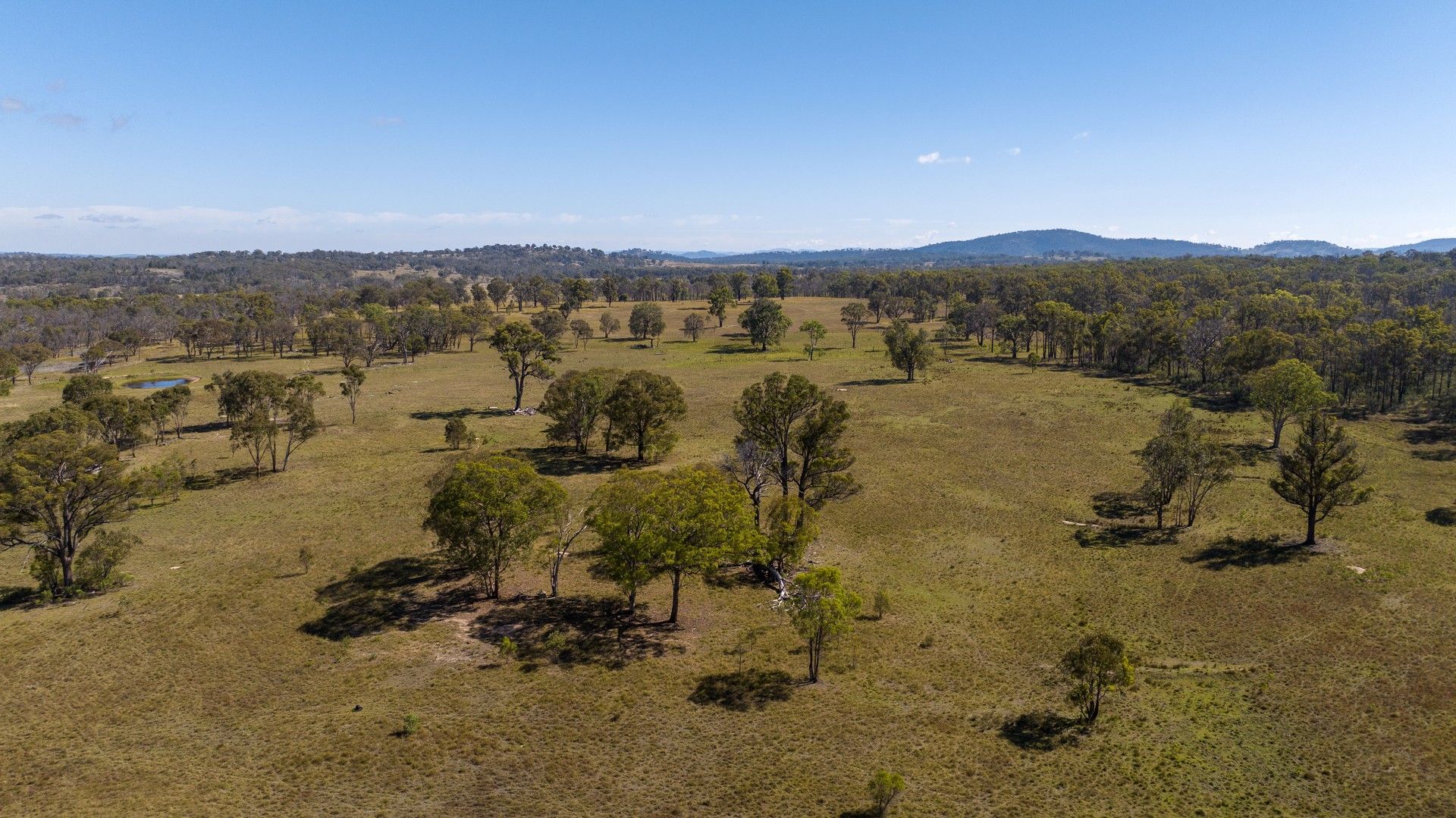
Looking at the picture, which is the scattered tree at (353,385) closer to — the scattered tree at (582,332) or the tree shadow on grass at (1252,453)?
the scattered tree at (582,332)

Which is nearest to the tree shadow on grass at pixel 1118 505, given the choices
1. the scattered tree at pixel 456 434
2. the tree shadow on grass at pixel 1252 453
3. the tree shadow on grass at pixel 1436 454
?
the tree shadow on grass at pixel 1252 453

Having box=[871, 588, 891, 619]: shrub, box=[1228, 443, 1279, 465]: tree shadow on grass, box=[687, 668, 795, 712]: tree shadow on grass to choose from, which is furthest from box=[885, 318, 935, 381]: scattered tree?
box=[687, 668, 795, 712]: tree shadow on grass

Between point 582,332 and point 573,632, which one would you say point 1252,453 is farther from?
point 582,332

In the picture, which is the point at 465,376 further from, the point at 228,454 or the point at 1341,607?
the point at 1341,607

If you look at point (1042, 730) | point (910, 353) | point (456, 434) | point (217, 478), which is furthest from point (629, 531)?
point (910, 353)

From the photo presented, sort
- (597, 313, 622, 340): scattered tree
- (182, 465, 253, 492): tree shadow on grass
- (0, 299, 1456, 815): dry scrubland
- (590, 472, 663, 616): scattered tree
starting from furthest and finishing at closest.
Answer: (597, 313, 622, 340): scattered tree < (182, 465, 253, 492): tree shadow on grass < (590, 472, 663, 616): scattered tree < (0, 299, 1456, 815): dry scrubland

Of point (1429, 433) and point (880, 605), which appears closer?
point (880, 605)

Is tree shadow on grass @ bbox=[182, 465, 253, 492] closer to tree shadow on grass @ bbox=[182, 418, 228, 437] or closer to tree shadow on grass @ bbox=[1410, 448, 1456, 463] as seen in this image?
tree shadow on grass @ bbox=[182, 418, 228, 437]
